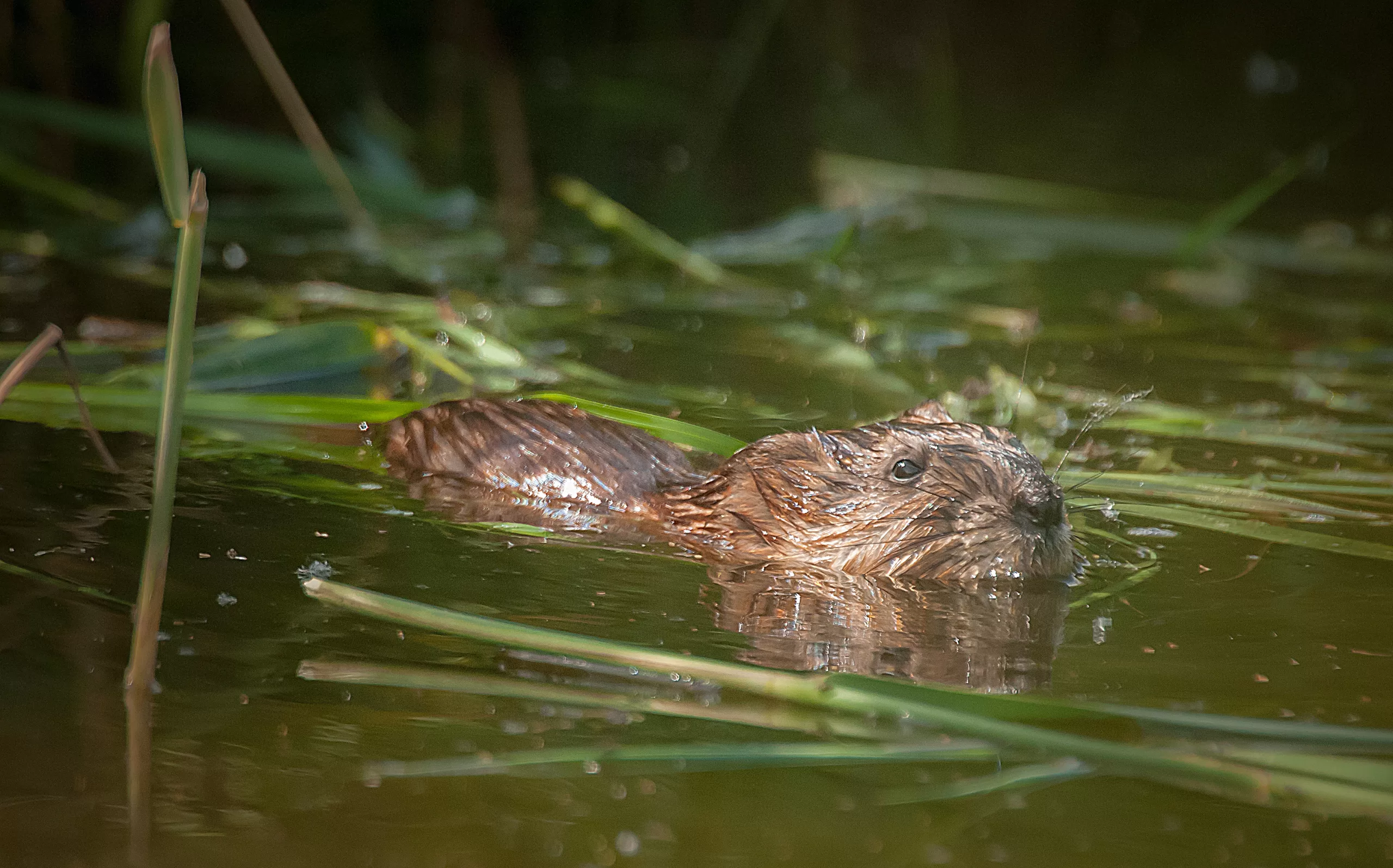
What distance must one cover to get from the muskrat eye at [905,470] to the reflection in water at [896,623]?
0.76 ft

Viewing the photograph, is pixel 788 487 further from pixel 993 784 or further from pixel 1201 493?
pixel 993 784

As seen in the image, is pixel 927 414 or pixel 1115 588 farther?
pixel 927 414

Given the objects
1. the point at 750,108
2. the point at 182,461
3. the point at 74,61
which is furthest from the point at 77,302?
the point at 750,108

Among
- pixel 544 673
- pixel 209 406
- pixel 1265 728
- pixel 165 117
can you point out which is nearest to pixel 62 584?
pixel 544 673

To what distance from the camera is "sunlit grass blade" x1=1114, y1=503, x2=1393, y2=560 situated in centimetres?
333

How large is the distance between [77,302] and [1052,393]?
315 centimetres

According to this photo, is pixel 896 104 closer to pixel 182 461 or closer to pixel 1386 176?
pixel 1386 176

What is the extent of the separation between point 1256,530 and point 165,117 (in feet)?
8.26

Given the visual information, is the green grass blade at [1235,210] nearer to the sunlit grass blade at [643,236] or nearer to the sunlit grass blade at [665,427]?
the sunlit grass blade at [643,236]

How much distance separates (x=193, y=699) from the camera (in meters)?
2.29

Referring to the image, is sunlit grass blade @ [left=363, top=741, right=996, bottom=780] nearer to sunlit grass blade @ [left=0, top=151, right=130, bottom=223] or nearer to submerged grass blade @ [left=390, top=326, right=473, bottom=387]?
submerged grass blade @ [left=390, top=326, right=473, bottom=387]

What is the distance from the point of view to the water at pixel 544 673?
1.97 m

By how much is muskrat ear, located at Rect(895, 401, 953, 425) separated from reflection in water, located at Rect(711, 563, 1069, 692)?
1.43ft

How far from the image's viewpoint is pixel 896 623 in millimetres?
2945
